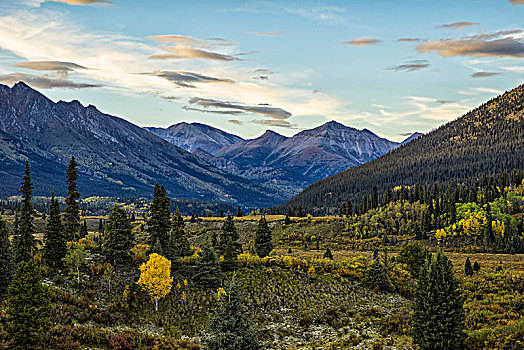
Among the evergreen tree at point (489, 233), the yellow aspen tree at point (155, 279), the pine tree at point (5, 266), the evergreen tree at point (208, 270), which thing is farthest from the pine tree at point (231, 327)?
the evergreen tree at point (489, 233)

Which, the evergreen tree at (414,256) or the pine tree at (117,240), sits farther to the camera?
the evergreen tree at (414,256)

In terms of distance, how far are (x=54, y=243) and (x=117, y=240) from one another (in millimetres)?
9418

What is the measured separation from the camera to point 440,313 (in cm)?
3506

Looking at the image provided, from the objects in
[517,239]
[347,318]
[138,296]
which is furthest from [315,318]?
[517,239]

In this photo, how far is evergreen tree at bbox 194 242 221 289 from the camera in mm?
59938

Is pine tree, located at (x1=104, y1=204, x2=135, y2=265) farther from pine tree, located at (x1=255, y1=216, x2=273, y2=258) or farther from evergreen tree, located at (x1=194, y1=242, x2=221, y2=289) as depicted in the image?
pine tree, located at (x1=255, y1=216, x2=273, y2=258)

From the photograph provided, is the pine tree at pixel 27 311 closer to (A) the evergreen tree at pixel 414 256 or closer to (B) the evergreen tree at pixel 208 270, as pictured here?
(B) the evergreen tree at pixel 208 270

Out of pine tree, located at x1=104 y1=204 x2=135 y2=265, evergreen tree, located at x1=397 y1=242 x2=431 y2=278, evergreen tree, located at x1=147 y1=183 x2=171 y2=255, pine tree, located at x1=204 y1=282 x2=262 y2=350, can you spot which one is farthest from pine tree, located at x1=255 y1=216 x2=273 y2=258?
pine tree, located at x1=204 y1=282 x2=262 y2=350

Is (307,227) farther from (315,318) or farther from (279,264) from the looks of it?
(315,318)

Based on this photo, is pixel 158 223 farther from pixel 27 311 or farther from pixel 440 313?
pixel 440 313

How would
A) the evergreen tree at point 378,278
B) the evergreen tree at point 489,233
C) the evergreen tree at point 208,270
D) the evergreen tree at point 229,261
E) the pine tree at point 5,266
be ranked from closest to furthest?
the pine tree at point 5,266 → the evergreen tree at point 208,270 → the evergreen tree at point 378,278 → the evergreen tree at point 229,261 → the evergreen tree at point 489,233

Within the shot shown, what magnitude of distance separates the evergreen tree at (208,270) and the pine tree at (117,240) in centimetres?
1335

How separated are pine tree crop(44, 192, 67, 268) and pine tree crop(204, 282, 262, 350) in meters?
33.1

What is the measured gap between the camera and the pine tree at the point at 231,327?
36.7m
